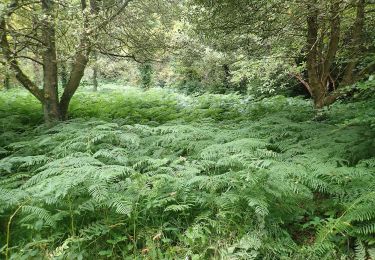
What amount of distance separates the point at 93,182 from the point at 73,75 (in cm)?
515

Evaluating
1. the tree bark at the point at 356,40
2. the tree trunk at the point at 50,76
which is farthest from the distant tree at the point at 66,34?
the tree bark at the point at 356,40

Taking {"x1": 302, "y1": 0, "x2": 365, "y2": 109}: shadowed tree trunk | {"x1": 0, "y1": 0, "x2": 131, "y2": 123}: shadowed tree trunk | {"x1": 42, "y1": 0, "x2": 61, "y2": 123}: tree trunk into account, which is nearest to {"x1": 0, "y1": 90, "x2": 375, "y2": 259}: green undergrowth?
{"x1": 302, "y1": 0, "x2": 365, "y2": 109}: shadowed tree trunk

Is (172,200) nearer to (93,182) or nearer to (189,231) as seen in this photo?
(189,231)

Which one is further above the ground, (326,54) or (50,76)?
(326,54)

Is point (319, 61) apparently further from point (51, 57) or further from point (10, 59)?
point (10, 59)

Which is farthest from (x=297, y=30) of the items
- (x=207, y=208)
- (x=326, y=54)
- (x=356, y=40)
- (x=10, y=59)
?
(x=10, y=59)

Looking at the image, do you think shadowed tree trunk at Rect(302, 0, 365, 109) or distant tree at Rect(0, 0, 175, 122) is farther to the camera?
distant tree at Rect(0, 0, 175, 122)

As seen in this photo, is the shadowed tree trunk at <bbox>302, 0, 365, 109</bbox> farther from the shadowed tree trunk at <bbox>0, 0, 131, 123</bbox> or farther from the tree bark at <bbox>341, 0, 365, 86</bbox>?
the shadowed tree trunk at <bbox>0, 0, 131, 123</bbox>

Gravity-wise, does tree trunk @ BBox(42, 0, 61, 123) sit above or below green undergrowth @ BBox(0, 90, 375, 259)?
above

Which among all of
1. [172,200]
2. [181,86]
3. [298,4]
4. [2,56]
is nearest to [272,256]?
[172,200]

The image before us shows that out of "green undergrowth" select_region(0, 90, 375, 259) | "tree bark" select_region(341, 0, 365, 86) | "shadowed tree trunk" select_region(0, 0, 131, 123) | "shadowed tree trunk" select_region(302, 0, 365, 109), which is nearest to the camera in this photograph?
"green undergrowth" select_region(0, 90, 375, 259)

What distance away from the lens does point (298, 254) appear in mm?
2998

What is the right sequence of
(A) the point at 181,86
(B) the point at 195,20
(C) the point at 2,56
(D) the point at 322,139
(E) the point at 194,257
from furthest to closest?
(A) the point at 181,86, (B) the point at 195,20, (C) the point at 2,56, (D) the point at 322,139, (E) the point at 194,257

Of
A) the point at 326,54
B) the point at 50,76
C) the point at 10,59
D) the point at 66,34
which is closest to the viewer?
the point at 10,59
